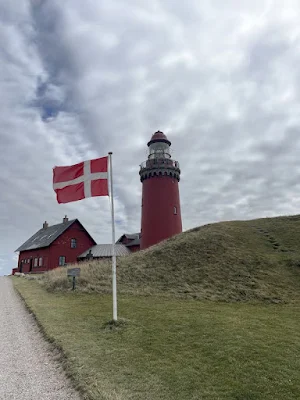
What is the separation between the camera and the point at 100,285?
17359mm

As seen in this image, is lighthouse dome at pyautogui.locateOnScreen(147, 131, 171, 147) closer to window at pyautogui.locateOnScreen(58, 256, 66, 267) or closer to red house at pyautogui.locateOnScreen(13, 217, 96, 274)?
red house at pyautogui.locateOnScreen(13, 217, 96, 274)

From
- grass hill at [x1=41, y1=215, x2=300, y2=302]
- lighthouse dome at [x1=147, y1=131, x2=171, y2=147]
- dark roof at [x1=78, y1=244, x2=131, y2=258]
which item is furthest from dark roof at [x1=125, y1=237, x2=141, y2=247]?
grass hill at [x1=41, y1=215, x2=300, y2=302]

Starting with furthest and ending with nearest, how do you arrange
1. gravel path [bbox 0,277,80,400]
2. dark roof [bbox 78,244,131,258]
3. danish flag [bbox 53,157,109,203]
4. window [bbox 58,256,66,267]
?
dark roof [bbox 78,244,131,258] → window [bbox 58,256,66,267] → danish flag [bbox 53,157,109,203] → gravel path [bbox 0,277,80,400]

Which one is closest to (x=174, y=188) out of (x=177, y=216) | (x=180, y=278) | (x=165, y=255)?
(x=177, y=216)

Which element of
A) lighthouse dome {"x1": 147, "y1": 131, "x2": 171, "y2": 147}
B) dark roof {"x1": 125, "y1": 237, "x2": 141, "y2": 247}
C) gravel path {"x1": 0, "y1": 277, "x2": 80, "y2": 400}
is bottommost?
gravel path {"x1": 0, "y1": 277, "x2": 80, "y2": 400}

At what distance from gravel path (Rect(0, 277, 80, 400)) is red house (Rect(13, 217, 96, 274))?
3489 centimetres

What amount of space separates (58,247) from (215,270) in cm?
3132

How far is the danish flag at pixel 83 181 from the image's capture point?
10.6 m

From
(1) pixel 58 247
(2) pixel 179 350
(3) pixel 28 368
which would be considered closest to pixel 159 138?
(1) pixel 58 247

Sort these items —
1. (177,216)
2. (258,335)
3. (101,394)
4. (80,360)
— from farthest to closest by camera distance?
(177,216), (258,335), (80,360), (101,394)

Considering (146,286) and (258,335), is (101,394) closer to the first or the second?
(258,335)

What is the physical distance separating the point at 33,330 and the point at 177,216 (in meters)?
25.4

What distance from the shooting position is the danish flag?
34.8 ft

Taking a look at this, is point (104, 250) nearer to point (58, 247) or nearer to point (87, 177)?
point (58, 247)
